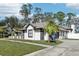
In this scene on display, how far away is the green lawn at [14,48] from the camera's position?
124 feet

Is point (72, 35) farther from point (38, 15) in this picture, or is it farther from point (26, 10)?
point (26, 10)

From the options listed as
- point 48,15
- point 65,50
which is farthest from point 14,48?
point 65,50

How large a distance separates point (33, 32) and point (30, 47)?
51 centimetres

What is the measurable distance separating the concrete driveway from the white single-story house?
31cm

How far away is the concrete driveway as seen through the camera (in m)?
38.1

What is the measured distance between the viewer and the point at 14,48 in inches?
1505

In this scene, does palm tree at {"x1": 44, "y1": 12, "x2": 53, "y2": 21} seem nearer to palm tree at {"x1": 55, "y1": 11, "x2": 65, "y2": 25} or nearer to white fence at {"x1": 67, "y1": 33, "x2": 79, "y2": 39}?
palm tree at {"x1": 55, "y1": 11, "x2": 65, "y2": 25}

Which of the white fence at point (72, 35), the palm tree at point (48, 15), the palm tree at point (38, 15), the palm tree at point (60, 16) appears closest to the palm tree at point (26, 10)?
the palm tree at point (38, 15)

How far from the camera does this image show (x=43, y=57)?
37.7m

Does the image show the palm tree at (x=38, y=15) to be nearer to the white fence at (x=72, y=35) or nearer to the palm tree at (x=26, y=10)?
the palm tree at (x=26, y=10)

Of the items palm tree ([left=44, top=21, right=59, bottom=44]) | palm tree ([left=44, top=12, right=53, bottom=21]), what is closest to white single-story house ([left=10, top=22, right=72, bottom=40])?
palm tree ([left=44, top=21, right=59, bottom=44])

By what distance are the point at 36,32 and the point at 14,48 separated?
3.28 ft

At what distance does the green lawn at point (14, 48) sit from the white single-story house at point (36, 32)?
0.30 m

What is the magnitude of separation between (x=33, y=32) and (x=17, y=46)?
0.73 m
